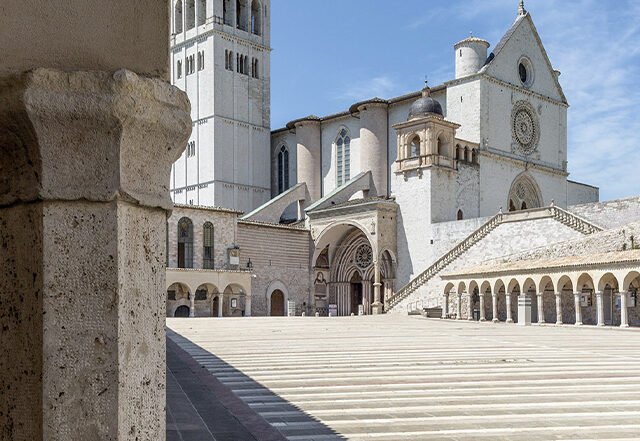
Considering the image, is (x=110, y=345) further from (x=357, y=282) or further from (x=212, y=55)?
(x=212, y=55)

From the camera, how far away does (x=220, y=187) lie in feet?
171

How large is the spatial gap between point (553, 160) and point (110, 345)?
156 feet

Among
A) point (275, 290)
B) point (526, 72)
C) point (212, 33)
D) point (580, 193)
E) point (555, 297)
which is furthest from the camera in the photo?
point (212, 33)

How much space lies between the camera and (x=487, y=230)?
121ft

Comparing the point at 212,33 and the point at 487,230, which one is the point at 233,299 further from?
the point at 212,33

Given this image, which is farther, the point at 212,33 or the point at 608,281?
the point at 212,33

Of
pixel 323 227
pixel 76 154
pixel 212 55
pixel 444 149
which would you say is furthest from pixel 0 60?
pixel 212 55

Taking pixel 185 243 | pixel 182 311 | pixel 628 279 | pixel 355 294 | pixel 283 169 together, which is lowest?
pixel 182 311

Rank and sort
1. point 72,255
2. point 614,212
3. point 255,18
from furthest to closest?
point 255,18
point 614,212
point 72,255

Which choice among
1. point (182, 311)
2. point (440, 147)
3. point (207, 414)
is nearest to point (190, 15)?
point (440, 147)

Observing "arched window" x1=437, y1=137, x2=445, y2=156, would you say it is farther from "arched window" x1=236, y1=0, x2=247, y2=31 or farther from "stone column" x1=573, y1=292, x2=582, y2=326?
"arched window" x1=236, y1=0, x2=247, y2=31

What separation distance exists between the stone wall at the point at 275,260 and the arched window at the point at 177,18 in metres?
20.5

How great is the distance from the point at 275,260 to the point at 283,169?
43.5ft

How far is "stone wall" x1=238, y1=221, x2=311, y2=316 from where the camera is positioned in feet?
Answer: 140
